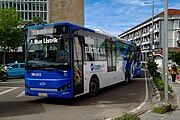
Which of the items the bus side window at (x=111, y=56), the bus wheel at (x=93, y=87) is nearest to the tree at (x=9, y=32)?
the bus side window at (x=111, y=56)

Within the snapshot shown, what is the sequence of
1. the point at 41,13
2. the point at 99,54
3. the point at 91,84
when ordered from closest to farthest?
the point at 91,84 → the point at 99,54 → the point at 41,13

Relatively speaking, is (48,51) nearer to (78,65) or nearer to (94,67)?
(78,65)

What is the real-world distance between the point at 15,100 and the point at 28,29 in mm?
2985

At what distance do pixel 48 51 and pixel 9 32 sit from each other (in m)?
36.0

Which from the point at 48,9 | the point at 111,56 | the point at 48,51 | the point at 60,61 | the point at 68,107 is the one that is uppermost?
the point at 48,9

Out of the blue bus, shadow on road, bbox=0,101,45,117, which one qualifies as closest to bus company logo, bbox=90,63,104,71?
the blue bus

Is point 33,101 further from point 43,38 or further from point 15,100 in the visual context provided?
point 43,38

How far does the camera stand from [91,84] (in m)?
15.3

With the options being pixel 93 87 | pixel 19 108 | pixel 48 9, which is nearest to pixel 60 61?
pixel 19 108

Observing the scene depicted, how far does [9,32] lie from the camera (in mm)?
47938

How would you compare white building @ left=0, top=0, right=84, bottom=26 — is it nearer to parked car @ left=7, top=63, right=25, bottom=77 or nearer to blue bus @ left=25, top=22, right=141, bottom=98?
parked car @ left=7, top=63, right=25, bottom=77

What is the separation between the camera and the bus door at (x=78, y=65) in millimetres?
13531

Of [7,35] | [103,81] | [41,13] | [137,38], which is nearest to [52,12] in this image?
[41,13]

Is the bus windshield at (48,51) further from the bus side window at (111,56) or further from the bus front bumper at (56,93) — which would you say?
the bus side window at (111,56)
